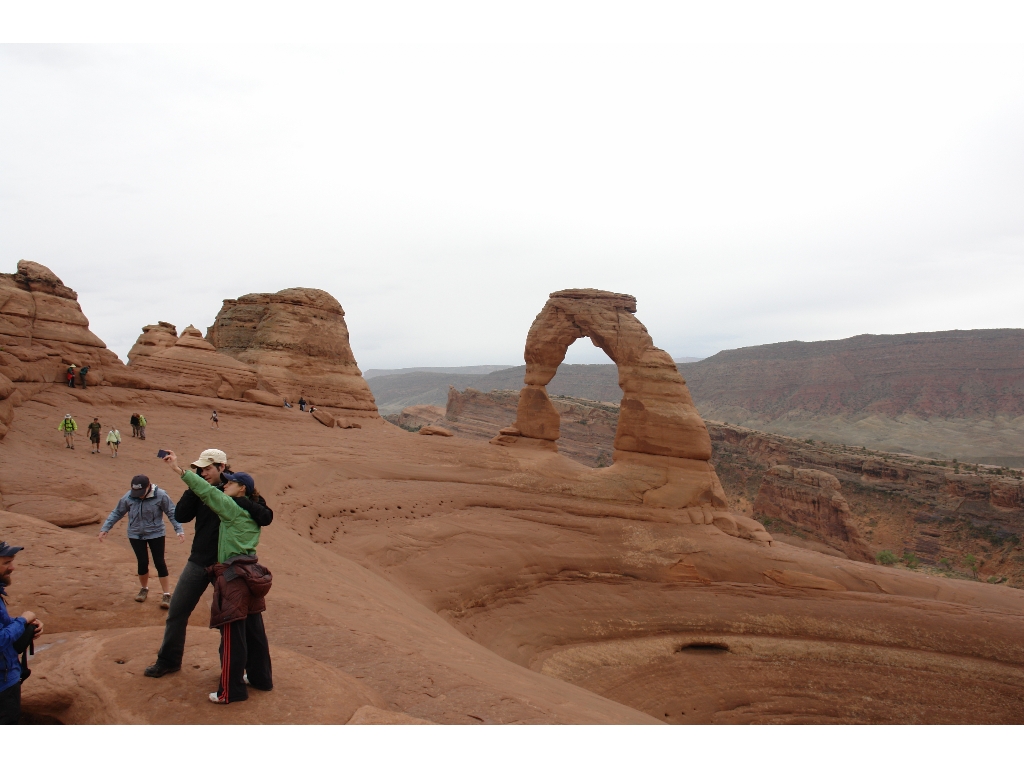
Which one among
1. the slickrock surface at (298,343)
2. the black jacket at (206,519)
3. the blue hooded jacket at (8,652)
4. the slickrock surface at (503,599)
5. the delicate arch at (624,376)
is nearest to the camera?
the blue hooded jacket at (8,652)

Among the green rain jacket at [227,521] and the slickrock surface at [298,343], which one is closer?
the green rain jacket at [227,521]

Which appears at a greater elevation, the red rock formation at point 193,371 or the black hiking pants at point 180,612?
the red rock formation at point 193,371

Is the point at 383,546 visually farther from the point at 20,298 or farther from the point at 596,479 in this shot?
the point at 20,298

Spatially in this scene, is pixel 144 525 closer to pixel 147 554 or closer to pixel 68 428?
pixel 147 554

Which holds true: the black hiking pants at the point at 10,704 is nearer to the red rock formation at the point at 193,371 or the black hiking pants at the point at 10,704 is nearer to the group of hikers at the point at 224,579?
the group of hikers at the point at 224,579

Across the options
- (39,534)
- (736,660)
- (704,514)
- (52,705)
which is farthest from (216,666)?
(704,514)

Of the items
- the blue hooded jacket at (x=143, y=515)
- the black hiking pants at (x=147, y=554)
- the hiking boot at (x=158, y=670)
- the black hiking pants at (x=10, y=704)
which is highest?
the blue hooded jacket at (x=143, y=515)

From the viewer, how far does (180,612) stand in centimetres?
433

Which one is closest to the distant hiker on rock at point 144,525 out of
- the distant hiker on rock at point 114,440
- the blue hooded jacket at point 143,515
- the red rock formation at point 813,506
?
the blue hooded jacket at point 143,515

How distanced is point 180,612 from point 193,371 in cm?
2200

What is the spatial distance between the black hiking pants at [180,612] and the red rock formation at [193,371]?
20.1m

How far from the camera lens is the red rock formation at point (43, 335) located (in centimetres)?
1747

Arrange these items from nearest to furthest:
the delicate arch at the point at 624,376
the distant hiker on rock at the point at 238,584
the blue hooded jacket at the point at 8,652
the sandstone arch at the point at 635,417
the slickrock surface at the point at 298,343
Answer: the blue hooded jacket at the point at 8,652 → the distant hiker on rock at the point at 238,584 → the sandstone arch at the point at 635,417 → the delicate arch at the point at 624,376 → the slickrock surface at the point at 298,343

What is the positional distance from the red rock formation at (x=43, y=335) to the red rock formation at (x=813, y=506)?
3488 centimetres
